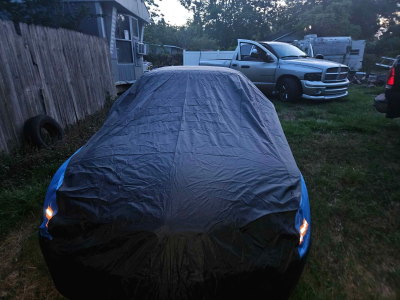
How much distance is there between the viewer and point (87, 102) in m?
6.52

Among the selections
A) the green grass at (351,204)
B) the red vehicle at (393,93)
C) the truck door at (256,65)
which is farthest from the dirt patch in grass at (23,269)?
the truck door at (256,65)

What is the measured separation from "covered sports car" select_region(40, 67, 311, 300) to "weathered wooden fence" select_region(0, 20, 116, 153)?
2657 mm

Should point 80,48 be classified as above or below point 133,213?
above

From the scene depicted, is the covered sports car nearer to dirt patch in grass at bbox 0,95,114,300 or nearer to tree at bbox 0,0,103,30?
dirt patch in grass at bbox 0,95,114,300

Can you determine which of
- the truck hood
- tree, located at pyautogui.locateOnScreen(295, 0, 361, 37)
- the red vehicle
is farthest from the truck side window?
tree, located at pyautogui.locateOnScreen(295, 0, 361, 37)

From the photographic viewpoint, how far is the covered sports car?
5.02 feet

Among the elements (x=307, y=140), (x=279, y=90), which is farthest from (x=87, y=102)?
(x=279, y=90)

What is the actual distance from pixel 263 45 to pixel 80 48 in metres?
6.35

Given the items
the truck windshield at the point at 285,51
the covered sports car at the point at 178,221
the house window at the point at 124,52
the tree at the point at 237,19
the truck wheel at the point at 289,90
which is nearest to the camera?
the covered sports car at the point at 178,221

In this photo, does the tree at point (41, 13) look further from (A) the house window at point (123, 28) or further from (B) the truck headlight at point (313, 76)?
(B) the truck headlight at point (313, 76)

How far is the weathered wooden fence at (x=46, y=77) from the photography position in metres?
4.12

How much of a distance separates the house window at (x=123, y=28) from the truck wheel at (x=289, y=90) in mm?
6642

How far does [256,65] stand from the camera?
9.40 metres

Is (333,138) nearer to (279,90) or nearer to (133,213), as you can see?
(279,90)
